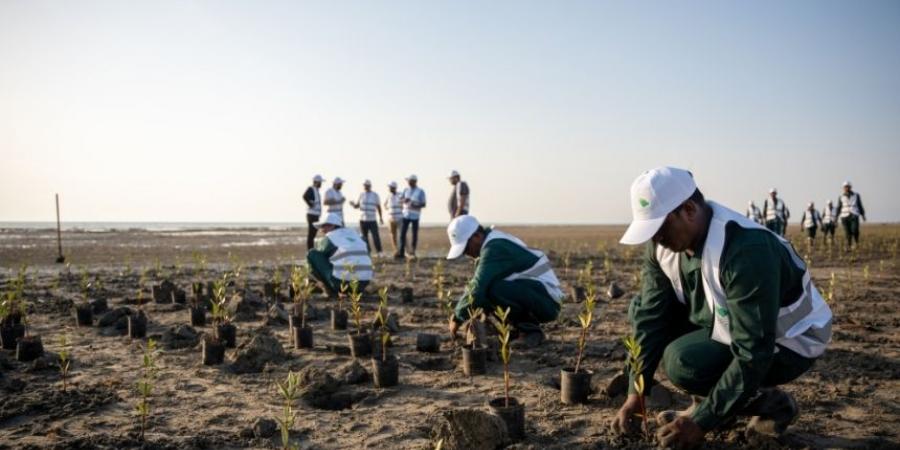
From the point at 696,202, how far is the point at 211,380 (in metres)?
3.76

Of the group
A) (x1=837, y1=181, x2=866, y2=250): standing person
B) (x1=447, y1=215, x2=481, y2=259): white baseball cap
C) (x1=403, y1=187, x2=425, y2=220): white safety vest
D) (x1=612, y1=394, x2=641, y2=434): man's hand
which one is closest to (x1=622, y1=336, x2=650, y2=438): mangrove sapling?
(x1=612, y1=394, x2=641, y2=434): man's hand

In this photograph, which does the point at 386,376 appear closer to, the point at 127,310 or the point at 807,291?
the point at 807,291

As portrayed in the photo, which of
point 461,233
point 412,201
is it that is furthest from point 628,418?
point 412,201

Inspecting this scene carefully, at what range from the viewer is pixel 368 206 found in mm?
13453

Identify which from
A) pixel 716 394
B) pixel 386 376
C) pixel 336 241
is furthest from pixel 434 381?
pixel 336 241

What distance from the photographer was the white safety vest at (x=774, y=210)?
1762 centimetres

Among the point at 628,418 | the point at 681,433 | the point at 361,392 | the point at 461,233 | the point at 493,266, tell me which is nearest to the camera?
the point at 681,433

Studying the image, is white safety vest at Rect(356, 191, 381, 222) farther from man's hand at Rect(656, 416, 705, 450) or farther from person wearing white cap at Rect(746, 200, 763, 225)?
person wearing white cap at Rect(746, 200, 763, 225)

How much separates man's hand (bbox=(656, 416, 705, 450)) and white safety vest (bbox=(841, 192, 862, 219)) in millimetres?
15639

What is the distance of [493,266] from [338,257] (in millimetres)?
3005

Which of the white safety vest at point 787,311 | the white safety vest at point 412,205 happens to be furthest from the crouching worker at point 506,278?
the white safety vest at point 412,205

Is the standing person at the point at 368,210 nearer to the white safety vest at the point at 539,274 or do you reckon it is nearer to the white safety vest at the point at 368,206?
A: the white safety vest at the point at 368,206

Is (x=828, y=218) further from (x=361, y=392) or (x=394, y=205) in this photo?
(x=361, y=392)

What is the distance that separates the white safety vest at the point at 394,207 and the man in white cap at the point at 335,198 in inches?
69.6
